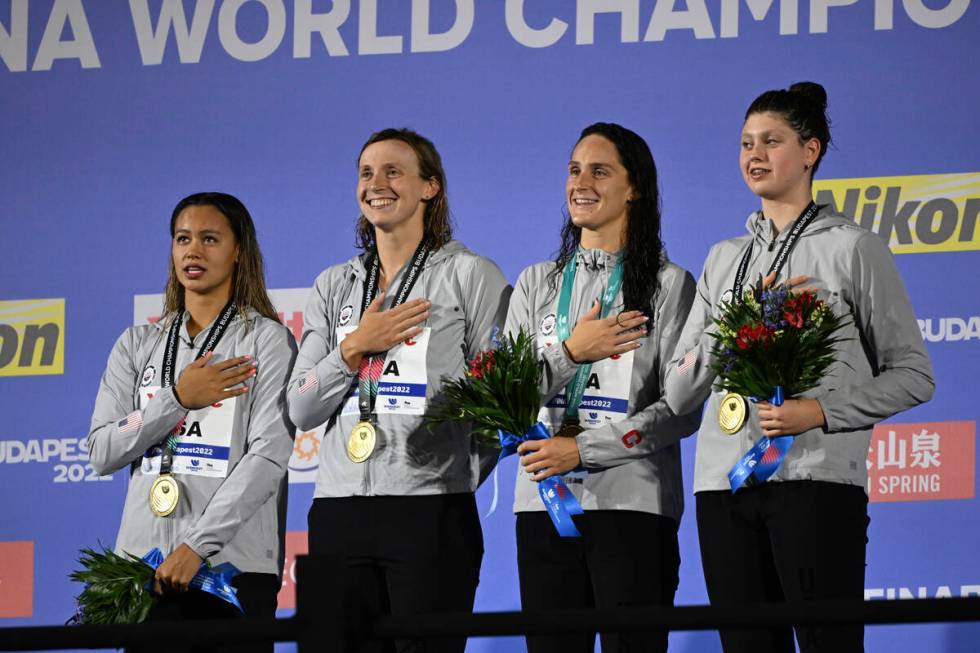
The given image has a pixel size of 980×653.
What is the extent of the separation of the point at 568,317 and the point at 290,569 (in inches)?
74.3

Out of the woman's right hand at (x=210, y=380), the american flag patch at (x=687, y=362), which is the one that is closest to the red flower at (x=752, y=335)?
the american flag patch at (x=687, y=362)

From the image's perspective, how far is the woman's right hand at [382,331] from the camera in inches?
139

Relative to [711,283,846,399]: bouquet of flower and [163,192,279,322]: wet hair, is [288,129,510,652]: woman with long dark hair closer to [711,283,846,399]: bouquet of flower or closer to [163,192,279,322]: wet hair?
[163,192,279,322]: wet hair

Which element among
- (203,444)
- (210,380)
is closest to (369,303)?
(210,380)

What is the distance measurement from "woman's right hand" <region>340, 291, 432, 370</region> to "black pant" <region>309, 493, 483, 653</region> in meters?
0.37

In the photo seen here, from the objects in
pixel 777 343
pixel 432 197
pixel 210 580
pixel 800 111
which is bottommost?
pixel 210 580

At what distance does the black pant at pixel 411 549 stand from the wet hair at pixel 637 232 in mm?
673

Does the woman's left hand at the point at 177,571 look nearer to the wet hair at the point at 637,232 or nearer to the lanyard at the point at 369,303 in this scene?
the lanyard at the point at 369,303

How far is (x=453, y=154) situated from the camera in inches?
202

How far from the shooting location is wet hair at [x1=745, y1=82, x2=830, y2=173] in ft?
11.2

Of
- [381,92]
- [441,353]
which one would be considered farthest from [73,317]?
[441,353]

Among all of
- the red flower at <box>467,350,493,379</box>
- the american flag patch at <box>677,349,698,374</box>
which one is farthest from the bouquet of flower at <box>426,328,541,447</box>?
the american flag patch at <box>677,349,698,374</box>

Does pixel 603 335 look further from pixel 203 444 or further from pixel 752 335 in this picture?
pixel 203 444

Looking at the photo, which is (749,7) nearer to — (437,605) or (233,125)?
(233,125)
